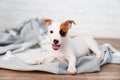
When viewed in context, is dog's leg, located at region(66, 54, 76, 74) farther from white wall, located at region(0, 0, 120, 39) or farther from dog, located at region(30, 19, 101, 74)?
white wall, located at region(0, 0, 120, 39)

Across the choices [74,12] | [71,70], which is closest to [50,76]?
[71,70]

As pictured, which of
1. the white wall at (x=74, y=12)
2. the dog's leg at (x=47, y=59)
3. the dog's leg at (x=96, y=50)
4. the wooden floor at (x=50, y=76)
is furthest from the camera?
the white wall at (x=74, y=12)

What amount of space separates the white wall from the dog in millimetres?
664

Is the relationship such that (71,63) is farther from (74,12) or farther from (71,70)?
(74,12)

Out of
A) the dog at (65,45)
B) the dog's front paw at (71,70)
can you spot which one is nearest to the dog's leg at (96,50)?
the dog at (65,45)

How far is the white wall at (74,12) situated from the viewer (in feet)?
7.60

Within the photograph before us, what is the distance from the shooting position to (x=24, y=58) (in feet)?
5.49

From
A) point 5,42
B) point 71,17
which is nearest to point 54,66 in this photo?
point 5,42

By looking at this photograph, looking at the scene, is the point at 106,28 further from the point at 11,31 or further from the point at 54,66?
the point at 54,66

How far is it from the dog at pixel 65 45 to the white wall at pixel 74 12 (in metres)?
0.66

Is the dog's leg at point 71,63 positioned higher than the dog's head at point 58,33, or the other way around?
the dog's head at point 58,33

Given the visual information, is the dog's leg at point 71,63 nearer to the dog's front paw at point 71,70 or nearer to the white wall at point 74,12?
the dog's front paw at point 71,70

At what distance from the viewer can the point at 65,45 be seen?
1555mm

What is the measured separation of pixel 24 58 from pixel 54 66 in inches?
11.4
